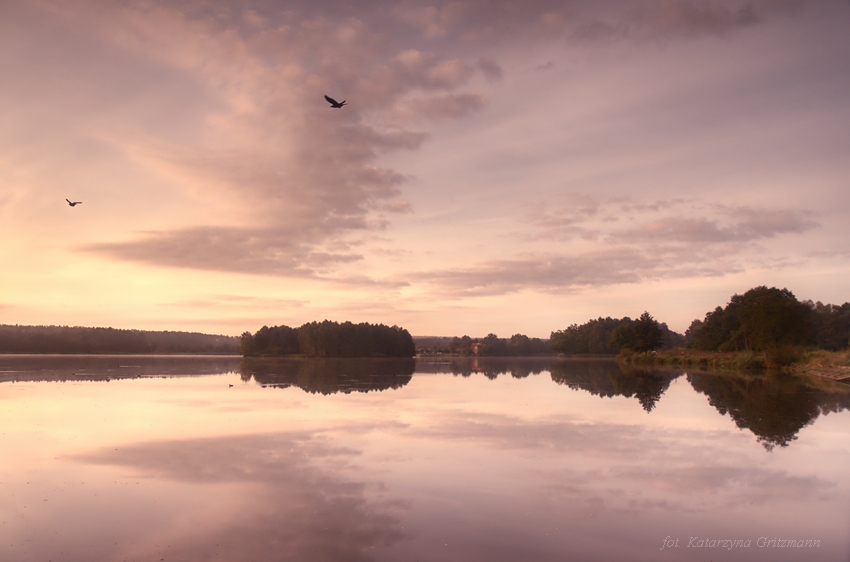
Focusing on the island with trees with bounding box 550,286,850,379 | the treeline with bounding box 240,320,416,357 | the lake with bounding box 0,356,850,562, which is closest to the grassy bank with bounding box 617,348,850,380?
the island with trees with bounding box 550,286,850,379

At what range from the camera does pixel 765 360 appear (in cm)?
5472

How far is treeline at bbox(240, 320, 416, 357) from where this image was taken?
4786 inches

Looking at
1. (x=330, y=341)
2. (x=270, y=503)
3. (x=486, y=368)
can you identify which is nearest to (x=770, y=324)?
(x=486, y=368)

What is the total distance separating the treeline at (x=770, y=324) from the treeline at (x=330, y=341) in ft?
205

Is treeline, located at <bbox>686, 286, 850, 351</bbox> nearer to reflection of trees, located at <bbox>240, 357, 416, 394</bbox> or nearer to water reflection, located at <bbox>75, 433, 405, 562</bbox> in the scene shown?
reflection of trees, located at <bbox>240, 357, 416, 394</bbox>

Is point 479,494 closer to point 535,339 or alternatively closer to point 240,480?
point 240,480

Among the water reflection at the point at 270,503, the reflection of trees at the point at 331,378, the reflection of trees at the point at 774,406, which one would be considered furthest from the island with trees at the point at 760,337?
the water reflection at the point at 270,503

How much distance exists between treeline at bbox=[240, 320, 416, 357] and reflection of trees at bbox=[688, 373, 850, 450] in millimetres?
94534

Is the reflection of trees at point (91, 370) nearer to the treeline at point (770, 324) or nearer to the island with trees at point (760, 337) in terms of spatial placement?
the island with trees at point (760, 337)

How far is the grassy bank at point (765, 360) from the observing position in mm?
42500

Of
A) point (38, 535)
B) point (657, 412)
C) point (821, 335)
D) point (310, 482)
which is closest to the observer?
point (38, 535)

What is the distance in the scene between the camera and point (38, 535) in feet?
26.3

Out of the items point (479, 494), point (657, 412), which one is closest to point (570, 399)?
point (657, 412)

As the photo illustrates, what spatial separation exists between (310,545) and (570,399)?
20.9 m
